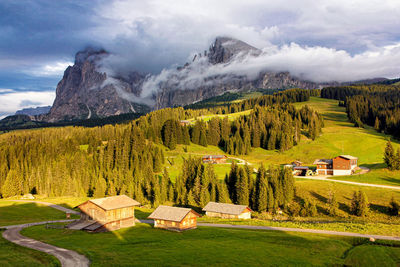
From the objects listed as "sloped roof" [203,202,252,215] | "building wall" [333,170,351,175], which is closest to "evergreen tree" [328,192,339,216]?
"sloped roof" [203,202,252,215]

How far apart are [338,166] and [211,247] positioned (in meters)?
86.0

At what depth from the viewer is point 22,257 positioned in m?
37.0

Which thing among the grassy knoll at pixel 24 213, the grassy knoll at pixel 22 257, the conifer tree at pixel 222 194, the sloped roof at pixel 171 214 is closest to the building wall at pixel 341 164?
the conifer tree at pixel 222 194

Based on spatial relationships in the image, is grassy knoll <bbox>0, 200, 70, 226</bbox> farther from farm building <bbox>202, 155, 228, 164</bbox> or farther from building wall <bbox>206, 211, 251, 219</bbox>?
farm building <bbox>202, 155, 228, 164</bbox>

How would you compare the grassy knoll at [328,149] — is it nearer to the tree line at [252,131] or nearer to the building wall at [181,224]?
the tree line at [252,131]

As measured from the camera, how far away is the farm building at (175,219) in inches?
2274

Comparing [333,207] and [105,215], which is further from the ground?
[105,215]

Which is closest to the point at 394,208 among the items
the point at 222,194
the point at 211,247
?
the point at 222,194

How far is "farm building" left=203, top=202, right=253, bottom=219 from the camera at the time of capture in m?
72.6

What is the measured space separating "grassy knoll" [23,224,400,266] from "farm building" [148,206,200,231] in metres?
2.17

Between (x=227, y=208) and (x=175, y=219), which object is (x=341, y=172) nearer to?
(x=227, y=208)

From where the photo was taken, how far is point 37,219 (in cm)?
7100

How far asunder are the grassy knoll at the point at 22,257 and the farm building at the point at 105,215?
15.9 metres

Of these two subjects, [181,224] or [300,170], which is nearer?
[181,224]
